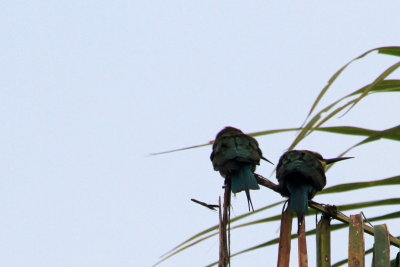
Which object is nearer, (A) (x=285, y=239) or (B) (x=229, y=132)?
(A) (x=285, y=239)

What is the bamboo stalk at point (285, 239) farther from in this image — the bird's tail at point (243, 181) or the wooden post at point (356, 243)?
the bird's tail at point (243, 181)

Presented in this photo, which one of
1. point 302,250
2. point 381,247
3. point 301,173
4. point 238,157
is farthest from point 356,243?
point 238,157

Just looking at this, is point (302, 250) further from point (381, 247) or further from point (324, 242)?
point (381, 247)

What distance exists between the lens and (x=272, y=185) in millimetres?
2471

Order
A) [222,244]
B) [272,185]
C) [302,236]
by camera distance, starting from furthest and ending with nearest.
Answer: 1. [272,185]
2. [302,236]
3. [222,244]

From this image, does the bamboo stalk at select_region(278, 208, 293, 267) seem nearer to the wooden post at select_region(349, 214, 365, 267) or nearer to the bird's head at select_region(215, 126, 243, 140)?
the wooden post at select_region(349, 214, 365, 267)

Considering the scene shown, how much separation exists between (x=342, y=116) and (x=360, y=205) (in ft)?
1.07

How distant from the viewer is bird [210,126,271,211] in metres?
3.30

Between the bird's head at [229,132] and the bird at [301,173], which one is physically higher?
the bird's head at [229,132]

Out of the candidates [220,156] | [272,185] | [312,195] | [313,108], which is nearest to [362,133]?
[313,108]

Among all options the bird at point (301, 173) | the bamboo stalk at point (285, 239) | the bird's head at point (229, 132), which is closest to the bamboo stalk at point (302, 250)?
the bamboo stalk at point (285, 239)

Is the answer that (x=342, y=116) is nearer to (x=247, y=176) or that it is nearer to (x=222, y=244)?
(x=222, y=244)

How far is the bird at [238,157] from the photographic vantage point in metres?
3.30

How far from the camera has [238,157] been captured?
3703 mm
